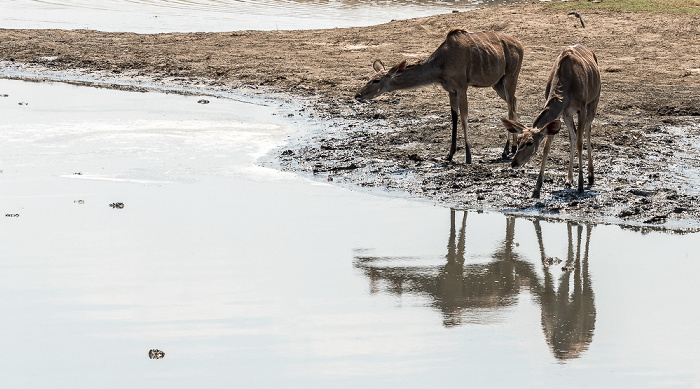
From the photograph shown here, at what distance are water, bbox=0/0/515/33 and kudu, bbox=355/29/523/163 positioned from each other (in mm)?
13457

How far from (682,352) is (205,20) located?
934 inches

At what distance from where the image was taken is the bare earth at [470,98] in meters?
10.7

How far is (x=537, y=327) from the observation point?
6.67m

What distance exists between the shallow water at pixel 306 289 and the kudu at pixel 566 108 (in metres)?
0.87

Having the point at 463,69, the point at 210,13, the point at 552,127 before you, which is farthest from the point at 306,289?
the point at 210,13

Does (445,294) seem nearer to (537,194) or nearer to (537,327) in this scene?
(537,327)

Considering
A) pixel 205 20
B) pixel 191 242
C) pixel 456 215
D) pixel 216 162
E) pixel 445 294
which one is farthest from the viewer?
pixel 205 20

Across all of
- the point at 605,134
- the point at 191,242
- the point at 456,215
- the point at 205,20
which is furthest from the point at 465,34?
the point at 205,20

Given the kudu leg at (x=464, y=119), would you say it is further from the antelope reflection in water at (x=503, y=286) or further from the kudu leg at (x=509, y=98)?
the antelope reflection in water at (x=503, y=286)

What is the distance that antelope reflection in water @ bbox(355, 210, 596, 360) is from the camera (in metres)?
6.74

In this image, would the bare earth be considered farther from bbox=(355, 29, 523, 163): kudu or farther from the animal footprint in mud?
the animal footprint in mud

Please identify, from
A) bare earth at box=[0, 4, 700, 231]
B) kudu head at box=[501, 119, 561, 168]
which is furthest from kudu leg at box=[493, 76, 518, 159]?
kudu head at box=[501, 119, 561, 168]

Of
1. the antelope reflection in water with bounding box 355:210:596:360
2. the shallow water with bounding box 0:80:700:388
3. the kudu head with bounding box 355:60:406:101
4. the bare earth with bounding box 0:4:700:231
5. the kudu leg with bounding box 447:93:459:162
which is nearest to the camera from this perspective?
the shallow water with bounding box 0:80:700:388

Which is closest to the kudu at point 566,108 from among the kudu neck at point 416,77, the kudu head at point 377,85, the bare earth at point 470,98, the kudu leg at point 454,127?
the bare earth at point 470,98
